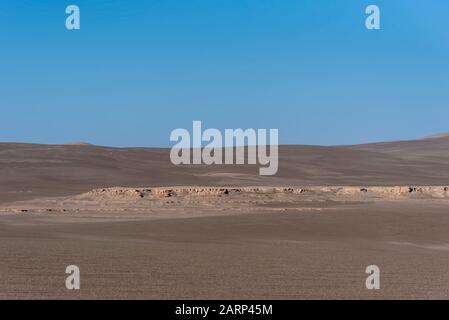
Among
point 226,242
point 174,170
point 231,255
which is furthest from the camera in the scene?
point 174,170

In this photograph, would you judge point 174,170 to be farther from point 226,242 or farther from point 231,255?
point 231,255

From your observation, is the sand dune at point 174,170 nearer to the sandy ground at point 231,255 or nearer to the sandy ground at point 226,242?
the sandy ground at point 226,242

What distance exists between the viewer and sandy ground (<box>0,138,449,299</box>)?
9688 mm

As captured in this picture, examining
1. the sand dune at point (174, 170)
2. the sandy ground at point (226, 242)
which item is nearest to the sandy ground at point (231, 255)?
the sandy ground at point (226, 242)

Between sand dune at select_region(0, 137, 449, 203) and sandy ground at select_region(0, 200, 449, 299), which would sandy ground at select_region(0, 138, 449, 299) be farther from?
sand dune at select_region(0, 137, 449, 203)

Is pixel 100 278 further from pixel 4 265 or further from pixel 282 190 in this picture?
pixel 282 190

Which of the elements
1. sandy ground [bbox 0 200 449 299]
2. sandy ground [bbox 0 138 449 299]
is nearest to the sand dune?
sandy ground [bbox 0 138 449 299]

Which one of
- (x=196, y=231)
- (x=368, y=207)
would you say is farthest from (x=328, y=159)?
(x=196, y=231)

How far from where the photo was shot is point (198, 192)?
1173 inches

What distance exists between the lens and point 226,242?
51.8 feet

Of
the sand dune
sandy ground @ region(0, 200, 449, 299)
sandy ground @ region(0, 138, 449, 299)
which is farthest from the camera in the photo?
the sand dune

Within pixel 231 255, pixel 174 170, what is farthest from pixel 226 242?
pixel 174 170

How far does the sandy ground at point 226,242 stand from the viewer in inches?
381
